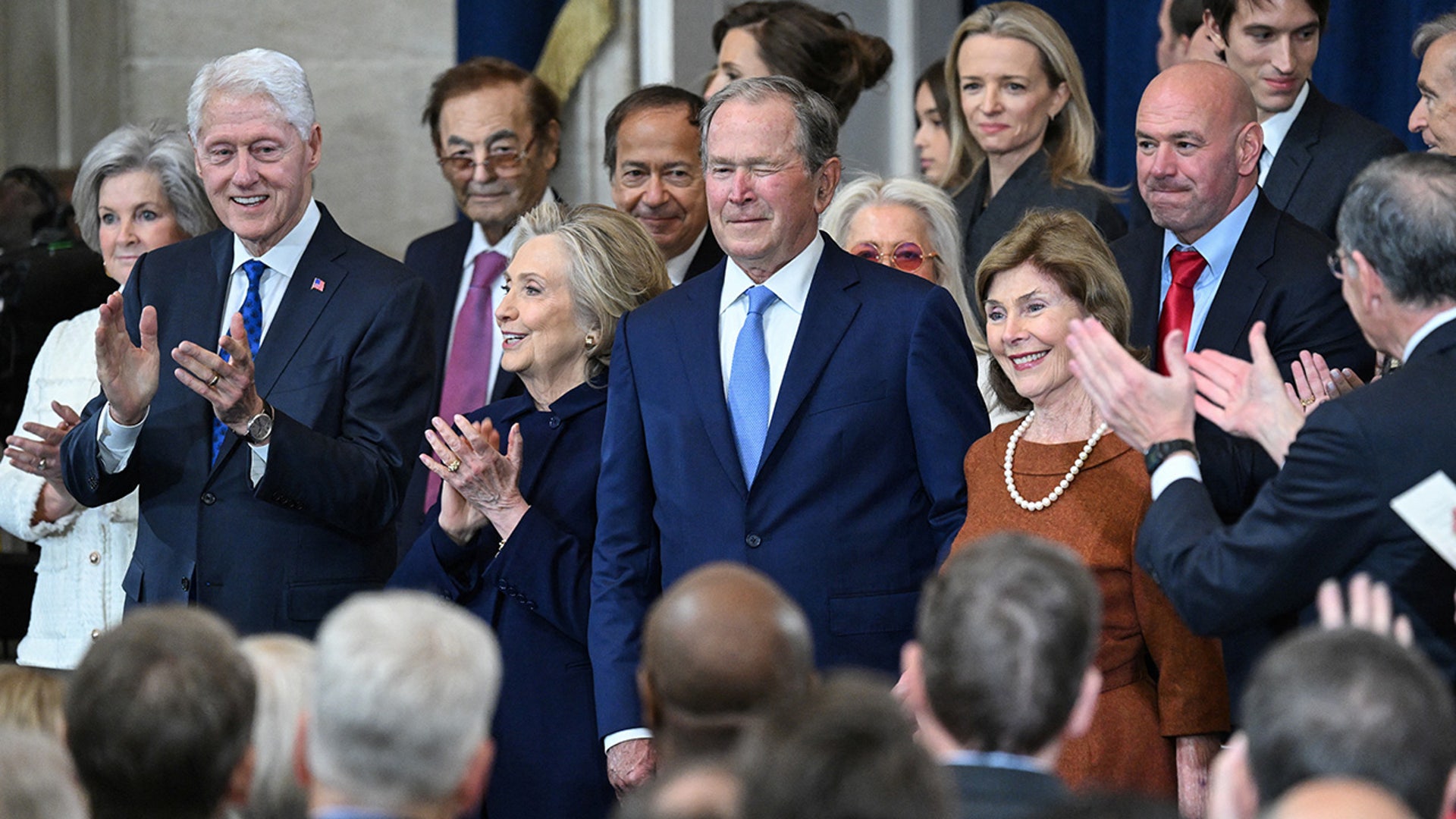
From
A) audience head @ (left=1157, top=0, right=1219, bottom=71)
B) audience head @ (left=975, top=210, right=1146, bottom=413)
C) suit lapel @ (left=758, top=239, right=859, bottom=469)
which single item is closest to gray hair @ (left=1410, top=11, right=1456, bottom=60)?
audience head @ (left=1157, top=0, right=1219, bottom=71)

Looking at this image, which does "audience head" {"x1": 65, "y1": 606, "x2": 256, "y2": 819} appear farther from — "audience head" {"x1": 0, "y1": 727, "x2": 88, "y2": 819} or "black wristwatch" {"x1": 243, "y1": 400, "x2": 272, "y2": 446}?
"black wristwatch" {"x1": 243, "y1": 400, "x2": 272, "y2": 446}

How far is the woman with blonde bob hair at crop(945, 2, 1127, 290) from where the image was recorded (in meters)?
4.77

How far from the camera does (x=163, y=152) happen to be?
172 inches

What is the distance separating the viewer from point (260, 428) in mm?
3395

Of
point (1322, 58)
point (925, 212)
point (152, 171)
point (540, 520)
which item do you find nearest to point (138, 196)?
point (152, 171)

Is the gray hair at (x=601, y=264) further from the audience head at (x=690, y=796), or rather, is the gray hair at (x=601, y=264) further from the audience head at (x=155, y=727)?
the audience head at (x=690, y=796)

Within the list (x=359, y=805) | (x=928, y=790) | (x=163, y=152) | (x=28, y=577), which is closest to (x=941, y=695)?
(x=928, y=790)

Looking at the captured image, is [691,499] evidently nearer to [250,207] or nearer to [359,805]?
[250,207]

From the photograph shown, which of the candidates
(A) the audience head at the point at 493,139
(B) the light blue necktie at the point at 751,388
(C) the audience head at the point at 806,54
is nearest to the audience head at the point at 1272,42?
(C) the audience head at the point at 806,54

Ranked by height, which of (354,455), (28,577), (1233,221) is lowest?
(28,577)

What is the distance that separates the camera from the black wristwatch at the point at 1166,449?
2885 mm

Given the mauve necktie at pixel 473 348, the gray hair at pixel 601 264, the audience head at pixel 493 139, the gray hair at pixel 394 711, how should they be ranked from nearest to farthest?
1. the gray hair at pixel 394 711
2. the gray hair at pixel 601 264
3. the mauve necktie at pixel 473 348
4. the audience head at pixel 493 139

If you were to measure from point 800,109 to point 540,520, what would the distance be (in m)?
0.94

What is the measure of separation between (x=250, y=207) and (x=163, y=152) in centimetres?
81
